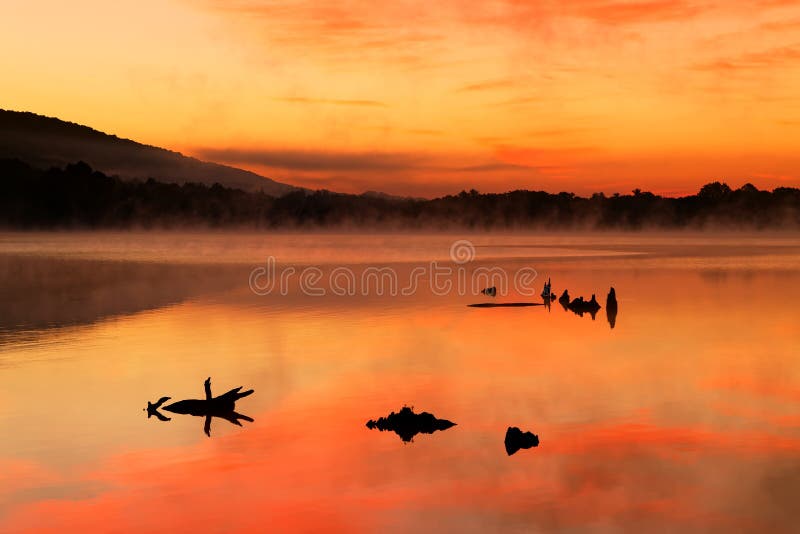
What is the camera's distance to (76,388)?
31406 mm

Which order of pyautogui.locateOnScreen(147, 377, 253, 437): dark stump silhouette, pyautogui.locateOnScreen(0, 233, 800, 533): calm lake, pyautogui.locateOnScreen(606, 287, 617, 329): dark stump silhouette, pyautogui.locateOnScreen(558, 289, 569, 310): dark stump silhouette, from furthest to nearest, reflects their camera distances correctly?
pyautogui.locateOnScreen(558, 289, 569, 310): dark stump silhouette < pyautogui.locateOnScreen(606, 287, 617, 329): dark stump silhouette < pyautogui.locateOnScreen(147, 377, 253, 437): dark stump silhouette < pyautogui.locateOnScreen(0, 233, 800, 533): calm lake

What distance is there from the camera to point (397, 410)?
2823cm

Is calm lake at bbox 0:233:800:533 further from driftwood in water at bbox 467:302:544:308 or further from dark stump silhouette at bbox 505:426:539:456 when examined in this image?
driftwood in water at bbox 467:302:544:308

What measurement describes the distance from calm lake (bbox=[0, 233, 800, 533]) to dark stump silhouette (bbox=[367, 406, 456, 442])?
14.6 inches

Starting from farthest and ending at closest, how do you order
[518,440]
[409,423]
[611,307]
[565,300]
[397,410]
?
[565,300], [611,307], [397,410], [409,423], [518,440]

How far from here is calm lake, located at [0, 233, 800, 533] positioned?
19000 millimetres

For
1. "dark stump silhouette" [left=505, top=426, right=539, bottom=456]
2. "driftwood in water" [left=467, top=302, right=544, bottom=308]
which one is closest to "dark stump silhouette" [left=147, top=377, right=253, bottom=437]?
"dark stump silhouette" [left=505, top=426, right=539, bottom=456]

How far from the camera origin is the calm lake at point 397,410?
62.3 ft

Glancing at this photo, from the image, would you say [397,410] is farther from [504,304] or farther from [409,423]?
[504,304]

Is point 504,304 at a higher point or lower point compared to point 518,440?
lower

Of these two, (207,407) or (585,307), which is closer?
(207,407)

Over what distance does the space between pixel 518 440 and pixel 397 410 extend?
18.5ft

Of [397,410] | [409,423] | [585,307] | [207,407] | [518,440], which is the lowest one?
[585,307]

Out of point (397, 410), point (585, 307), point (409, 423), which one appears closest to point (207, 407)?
point (397, 410)
